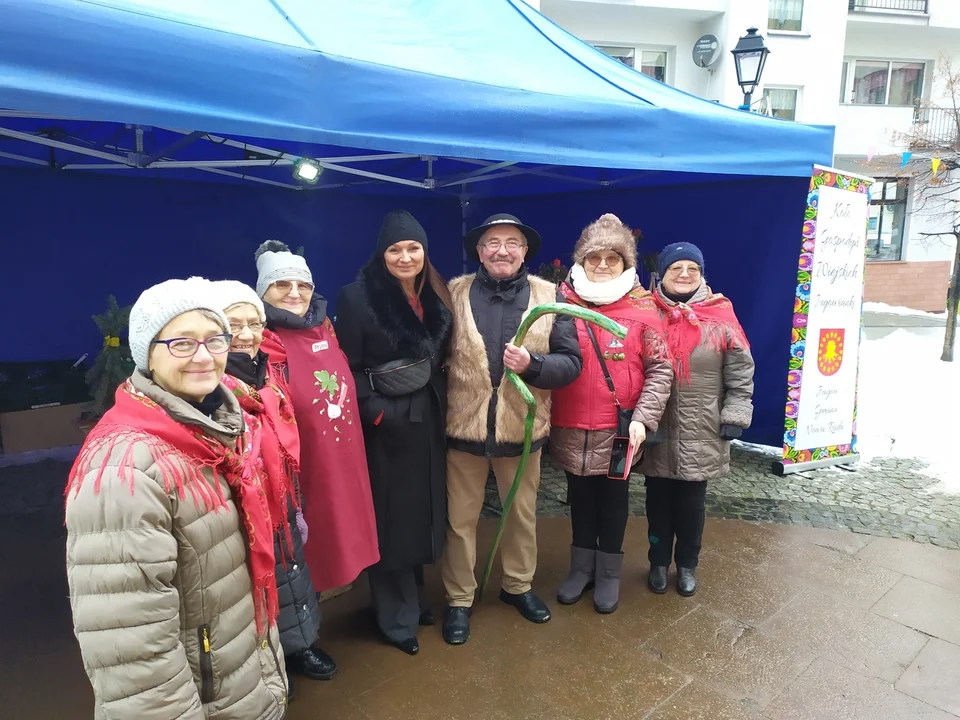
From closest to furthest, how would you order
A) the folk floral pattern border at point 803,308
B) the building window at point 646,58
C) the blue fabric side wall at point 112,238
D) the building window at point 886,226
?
the folk floral pattern border at point 803,308
the blue fabric side wall at point 112,238
the building window at point 646,58
the building window at point 886,226

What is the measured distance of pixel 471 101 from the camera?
246cm

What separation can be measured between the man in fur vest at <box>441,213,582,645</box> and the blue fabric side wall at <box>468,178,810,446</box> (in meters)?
2.93

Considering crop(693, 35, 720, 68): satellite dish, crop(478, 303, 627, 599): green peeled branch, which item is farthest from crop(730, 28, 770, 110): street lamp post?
crop(693, 35, 720, 68): satellite dish

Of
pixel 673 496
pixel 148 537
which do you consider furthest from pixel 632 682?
pixel 148 537

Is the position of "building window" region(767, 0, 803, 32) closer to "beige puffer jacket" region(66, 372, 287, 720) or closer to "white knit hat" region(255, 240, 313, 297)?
"white knit hat" region(255, 240, 313, 297)

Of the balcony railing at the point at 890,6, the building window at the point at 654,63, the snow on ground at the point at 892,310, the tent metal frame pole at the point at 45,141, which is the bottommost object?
the snow on ground at the point at 892,310

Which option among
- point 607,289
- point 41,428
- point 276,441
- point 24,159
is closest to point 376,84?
point 607,289

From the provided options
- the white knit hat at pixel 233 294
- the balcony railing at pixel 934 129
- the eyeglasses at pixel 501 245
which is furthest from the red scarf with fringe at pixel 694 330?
the balcony railing at pixel 934 129

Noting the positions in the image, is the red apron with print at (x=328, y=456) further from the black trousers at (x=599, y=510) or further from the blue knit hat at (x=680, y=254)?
the blue knit hat at (x=680, y=254)

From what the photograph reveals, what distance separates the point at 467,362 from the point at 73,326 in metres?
3.75

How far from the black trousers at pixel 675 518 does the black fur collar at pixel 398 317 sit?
1.34m

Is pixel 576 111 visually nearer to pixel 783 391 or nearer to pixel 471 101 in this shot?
pixel 471 101

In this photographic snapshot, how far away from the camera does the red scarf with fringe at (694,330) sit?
2812 millimetres

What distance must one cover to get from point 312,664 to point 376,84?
2179mm
